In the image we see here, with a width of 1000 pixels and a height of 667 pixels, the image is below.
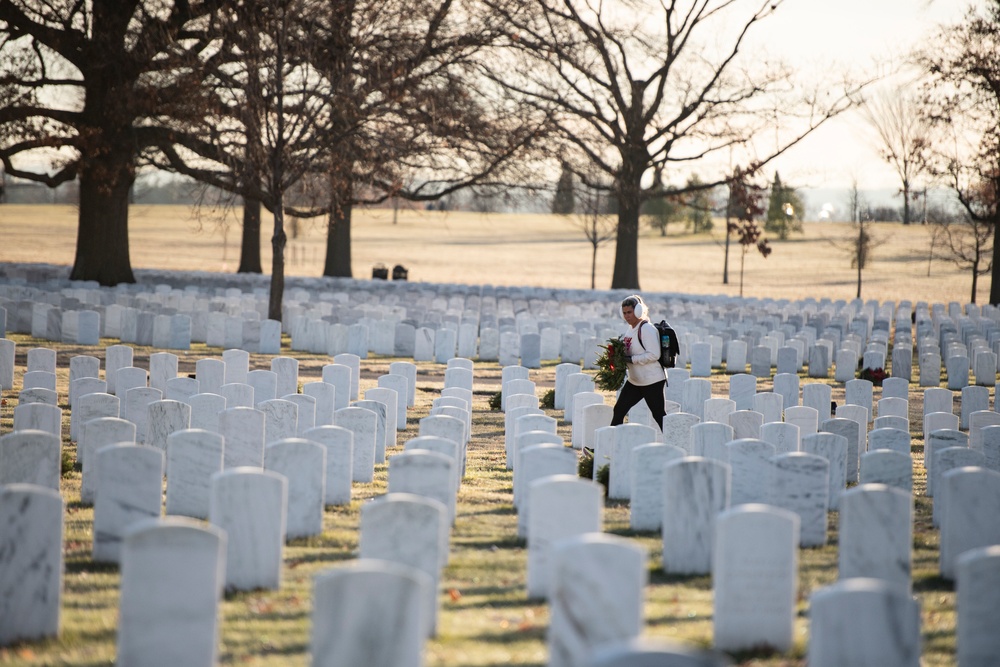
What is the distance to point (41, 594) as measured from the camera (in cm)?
444

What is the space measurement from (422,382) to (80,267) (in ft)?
48.3

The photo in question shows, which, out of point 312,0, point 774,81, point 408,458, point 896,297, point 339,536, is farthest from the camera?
point 896,297

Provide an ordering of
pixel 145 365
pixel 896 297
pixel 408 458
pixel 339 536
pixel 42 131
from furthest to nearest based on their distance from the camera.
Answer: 1. pixel 896 297
2. pixel 42 131
3. pixel 145 365
4. pixel 339 536
5. pixel 408 458

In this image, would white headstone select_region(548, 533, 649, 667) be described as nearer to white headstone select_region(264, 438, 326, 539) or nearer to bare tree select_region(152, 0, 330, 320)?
white headstone select_region(264, 438, 326, 539)

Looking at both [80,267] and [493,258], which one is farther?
[493,258]

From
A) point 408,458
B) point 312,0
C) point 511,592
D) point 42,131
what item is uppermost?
point 312,0

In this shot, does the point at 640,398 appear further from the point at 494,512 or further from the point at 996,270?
the point at 996,270

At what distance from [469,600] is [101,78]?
21.3 m

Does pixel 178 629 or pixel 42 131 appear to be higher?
pixel 42 131

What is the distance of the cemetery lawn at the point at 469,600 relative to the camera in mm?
4340

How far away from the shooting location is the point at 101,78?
23.3 m

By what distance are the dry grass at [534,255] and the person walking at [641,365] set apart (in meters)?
33.8

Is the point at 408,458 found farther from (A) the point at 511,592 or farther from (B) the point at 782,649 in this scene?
(B) the point at 782,649

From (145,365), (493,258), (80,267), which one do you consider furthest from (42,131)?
(493,258)
